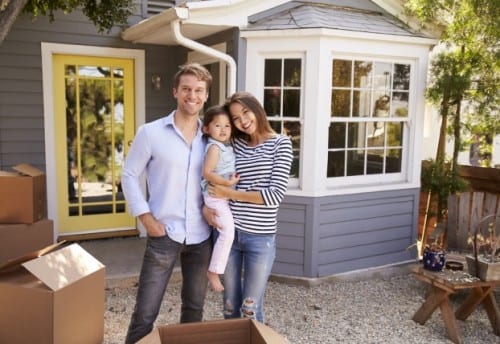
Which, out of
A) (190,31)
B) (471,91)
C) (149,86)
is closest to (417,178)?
(471,91)

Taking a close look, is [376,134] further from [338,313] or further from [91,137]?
[91,137]

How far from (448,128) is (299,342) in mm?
3017

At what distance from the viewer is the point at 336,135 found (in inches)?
175

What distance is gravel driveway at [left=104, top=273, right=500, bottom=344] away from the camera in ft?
11.2

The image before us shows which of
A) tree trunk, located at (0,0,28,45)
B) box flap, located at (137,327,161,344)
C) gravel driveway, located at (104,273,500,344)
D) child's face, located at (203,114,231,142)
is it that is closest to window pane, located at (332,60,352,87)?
gravel driveway, located at (104,273,500,344)

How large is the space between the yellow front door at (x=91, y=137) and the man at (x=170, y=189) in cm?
331

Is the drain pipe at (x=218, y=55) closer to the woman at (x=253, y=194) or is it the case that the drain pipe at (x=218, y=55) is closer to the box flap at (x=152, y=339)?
the woman at (x=253, y=194)

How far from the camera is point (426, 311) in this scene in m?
3.57

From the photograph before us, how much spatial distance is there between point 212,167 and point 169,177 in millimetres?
208

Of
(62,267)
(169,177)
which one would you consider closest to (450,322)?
(169,177)

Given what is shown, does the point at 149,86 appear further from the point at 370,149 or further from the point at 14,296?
the point at 14,296

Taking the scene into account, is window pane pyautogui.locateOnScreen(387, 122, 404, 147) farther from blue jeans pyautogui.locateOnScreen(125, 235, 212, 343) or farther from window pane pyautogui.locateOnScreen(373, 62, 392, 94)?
blue jeans pyautogui.locateOnScreen(125, 235, 212, 343)

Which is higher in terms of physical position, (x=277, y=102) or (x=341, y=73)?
(x=341, y=73)

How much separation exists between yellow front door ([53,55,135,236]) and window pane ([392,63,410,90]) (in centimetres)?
290
